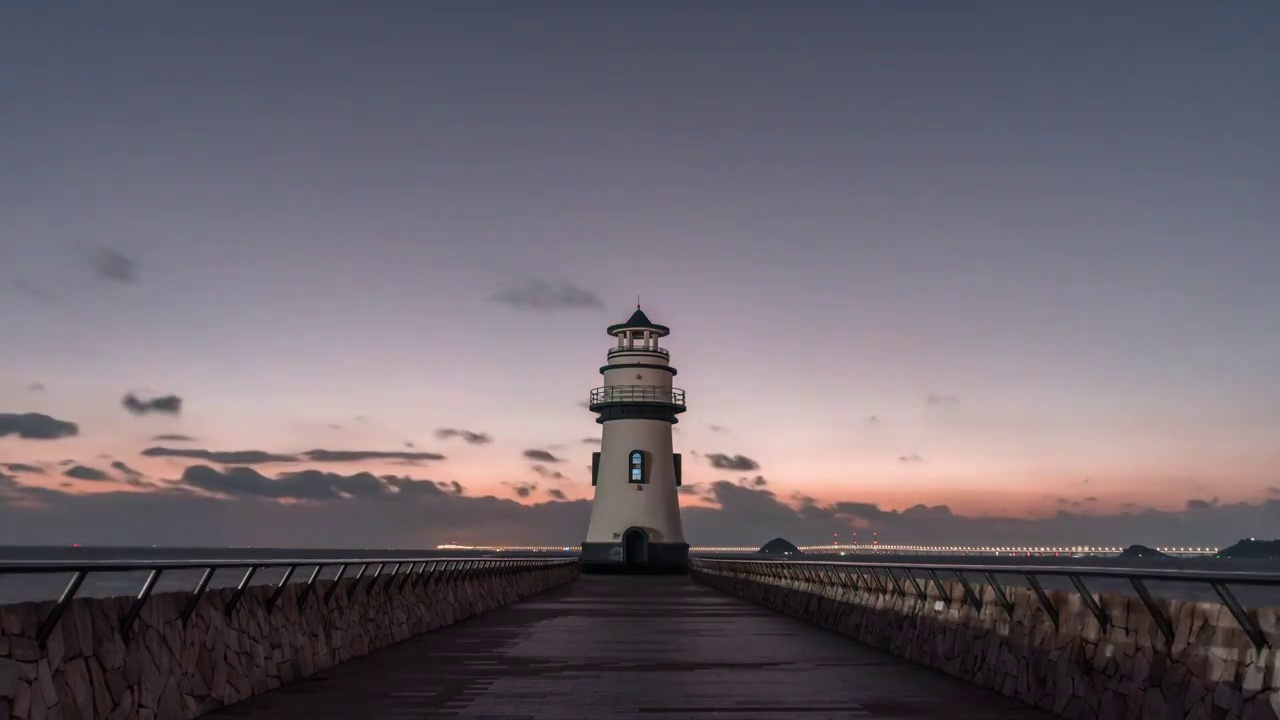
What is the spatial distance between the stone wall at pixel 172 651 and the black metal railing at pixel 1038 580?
7396 mm

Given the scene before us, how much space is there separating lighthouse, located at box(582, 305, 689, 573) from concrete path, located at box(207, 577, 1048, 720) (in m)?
36.6

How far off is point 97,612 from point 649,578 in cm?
5081

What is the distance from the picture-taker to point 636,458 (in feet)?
194

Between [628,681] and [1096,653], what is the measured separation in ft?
18.3

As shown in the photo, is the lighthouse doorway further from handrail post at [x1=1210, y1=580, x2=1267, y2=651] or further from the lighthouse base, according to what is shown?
handrail post at [x1=1210, y1=580, x2=1267, y2=651]

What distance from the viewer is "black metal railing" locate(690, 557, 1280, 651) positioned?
25.5 ft

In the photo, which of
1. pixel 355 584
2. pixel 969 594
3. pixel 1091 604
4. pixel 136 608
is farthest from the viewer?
pixel 355 584

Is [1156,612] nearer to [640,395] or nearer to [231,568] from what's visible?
[231,568]

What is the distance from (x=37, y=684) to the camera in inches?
302

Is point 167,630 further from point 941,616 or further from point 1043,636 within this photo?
point 941,616

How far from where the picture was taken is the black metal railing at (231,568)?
25.9ft

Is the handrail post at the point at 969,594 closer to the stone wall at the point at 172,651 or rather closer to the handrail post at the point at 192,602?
the stone wall at the point at 172,651

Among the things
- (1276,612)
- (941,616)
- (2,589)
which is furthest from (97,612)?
(2,589)

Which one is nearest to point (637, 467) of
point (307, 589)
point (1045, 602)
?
point (307, 589)
